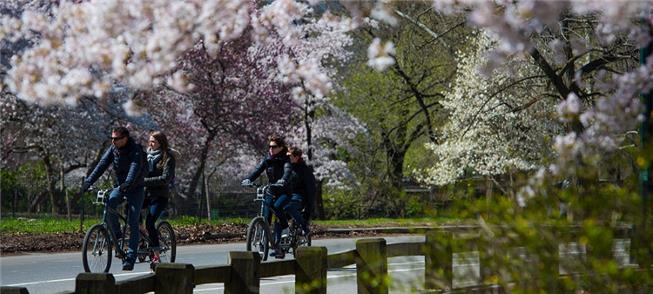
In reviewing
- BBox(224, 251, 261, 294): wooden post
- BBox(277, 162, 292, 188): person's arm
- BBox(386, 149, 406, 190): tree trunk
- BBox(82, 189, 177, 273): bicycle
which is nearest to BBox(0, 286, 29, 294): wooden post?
BBox(224, 251, 261, 294): wooden post

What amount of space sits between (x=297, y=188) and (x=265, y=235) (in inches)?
31.6

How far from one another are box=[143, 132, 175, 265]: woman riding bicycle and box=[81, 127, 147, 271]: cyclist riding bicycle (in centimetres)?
46

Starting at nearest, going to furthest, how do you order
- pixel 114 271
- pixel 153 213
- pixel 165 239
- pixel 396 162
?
pixel 153 213
pixel 165 239
pixel 114 271
pixel 396 162

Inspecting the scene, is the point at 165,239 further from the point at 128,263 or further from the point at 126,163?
the point at 126,163

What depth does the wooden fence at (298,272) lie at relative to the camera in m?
6.08

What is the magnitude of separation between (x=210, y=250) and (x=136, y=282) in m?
15.3

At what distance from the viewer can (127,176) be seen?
546 inches

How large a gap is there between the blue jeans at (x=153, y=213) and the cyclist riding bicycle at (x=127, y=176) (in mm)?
464

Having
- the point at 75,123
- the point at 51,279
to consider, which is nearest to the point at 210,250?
the point at 51,279

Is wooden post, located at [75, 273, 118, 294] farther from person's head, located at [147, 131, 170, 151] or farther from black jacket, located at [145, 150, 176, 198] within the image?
person's head, located at [147, 131, 170, 151]

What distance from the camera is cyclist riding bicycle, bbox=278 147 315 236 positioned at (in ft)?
52.7

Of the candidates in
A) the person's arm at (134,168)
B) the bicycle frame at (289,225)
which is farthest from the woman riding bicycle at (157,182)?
the bicycle frame at (289,225)

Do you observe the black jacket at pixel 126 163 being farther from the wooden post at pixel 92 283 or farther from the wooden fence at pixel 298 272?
the wooden post at pixel 92 283

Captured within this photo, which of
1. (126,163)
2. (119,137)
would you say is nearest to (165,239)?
(126,163)
